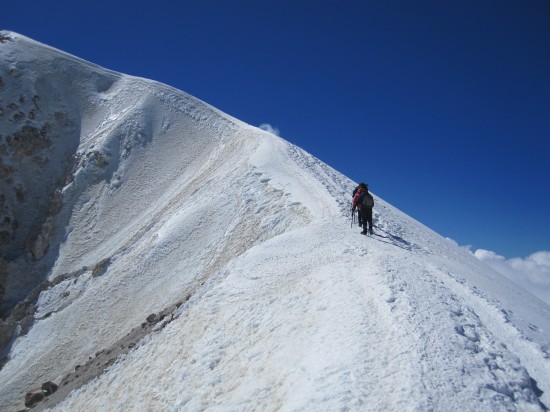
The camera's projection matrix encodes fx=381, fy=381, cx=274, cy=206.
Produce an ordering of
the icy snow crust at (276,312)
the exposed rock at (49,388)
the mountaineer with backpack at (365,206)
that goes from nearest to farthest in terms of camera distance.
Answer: the icy snow crust at (276,312)
the mountaineer with backpack at (365,206)
the exposed rock at (49,388)

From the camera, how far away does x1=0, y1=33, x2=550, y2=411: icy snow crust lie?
24.3 ft

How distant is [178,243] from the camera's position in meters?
21.5

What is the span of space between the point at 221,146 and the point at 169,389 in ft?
91.5

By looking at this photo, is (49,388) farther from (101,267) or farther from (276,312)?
(276,312)

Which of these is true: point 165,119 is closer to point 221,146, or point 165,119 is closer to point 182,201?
point 221,146

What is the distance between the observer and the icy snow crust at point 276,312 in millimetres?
7410

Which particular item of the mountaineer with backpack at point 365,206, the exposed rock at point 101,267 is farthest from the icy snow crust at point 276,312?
the mountaineer with backpack at point 365,206

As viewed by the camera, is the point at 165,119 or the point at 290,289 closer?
the point at 290,289

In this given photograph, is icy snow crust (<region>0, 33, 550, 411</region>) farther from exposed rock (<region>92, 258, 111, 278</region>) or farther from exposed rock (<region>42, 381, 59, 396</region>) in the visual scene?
exposed rock (<region>42, 381, 59, 396</region>)

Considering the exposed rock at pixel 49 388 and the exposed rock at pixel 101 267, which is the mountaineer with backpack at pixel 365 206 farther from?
the exposed rock at pixel 101 267

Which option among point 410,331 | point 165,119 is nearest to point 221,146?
point 165,119

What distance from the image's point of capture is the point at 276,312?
10.6m

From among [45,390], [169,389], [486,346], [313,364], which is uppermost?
[486,346]

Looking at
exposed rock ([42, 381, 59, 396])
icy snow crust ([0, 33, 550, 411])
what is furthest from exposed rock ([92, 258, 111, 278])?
exposed rock ([42, 381, 59, 396])
